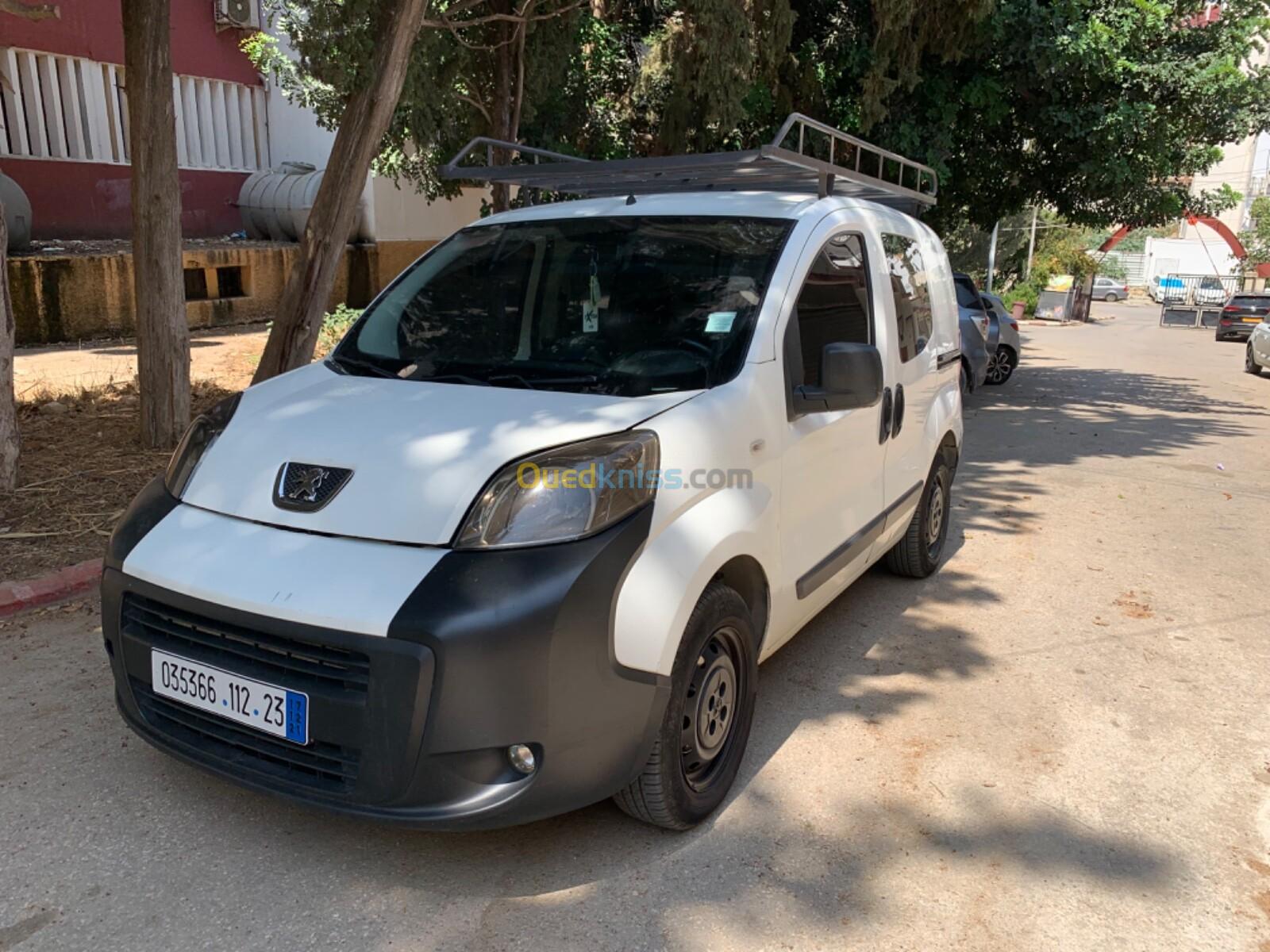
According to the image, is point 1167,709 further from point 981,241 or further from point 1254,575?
point 981,241

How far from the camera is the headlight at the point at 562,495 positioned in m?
2.49

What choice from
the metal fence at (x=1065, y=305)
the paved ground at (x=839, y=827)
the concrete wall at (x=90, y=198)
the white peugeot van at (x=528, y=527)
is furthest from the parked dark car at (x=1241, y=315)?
the white peugeot van at (x=528, y=527)

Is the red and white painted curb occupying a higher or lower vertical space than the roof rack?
lower

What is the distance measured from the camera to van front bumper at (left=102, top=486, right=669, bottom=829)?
92.0 inches

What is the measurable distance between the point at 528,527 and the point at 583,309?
1.21 meters

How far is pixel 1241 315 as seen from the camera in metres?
26.0

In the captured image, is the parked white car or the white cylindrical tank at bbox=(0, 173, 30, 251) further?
the parked white car

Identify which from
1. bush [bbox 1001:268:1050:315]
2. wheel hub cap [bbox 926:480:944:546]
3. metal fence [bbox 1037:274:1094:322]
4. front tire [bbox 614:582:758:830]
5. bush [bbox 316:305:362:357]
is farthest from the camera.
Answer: bush [bbox 1001:268:1050:315]

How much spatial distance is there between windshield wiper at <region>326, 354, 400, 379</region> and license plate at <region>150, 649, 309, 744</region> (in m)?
1.16

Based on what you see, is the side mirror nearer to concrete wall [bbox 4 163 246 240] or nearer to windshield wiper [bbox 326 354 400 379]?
windshield wiper [bbox 326 354 400 379]

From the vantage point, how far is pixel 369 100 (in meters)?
5.82

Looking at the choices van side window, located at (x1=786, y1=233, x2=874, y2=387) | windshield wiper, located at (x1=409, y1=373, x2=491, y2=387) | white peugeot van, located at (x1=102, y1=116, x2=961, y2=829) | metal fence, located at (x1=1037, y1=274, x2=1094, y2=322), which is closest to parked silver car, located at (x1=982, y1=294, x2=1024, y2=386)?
van side window, located at (x1=786, y1=233, x2=874, y2=387)

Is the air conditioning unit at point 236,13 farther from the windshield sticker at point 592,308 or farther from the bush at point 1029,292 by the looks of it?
the bush at point 1029,292

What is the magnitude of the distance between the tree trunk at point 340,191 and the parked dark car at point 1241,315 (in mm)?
26506
